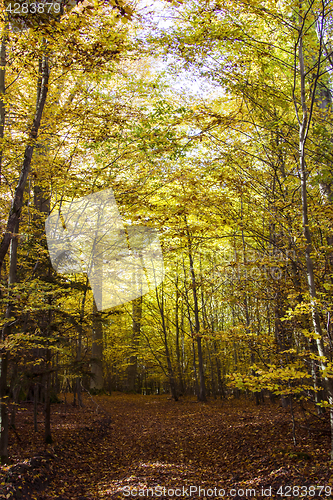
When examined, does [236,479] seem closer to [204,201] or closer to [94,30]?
[204,201]

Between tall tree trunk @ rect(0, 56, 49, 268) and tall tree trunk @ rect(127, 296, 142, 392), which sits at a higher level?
tall tree trunk @ rect(0, 56, 49, 268)

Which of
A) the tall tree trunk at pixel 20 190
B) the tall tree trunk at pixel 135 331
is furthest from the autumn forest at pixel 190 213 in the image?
the tall tree trunk at pixel 135 331

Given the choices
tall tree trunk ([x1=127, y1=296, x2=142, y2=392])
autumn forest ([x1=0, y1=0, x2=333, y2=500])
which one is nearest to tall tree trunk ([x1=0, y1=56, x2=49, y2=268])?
autumn forest ([x1=0, y1=0, x2=333, y2=500])

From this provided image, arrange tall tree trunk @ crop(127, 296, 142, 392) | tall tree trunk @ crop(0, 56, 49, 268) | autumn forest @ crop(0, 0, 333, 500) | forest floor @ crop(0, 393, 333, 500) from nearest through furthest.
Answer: forest floor @ crop(0, 393, 333, 500) → autumn forest @ crop(0, 0, 333, 500) → tall tree trunk @ crop(0, 56, 49, 268) → tall tree trunk @ crop(127, 296, 142, 392)

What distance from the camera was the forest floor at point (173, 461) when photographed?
13.7 feet

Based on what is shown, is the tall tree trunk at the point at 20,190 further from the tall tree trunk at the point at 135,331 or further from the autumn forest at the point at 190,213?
the tall tree trunk at the point at 135,331

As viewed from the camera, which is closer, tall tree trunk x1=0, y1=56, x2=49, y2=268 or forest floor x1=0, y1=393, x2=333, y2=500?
forest floor x1=0, y1=393, x2=333, y2=500

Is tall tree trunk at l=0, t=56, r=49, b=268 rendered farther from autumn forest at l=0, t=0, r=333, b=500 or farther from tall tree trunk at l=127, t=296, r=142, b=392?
tall tree trunk at l=127, t=296, r=142, b=392

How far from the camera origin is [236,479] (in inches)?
181

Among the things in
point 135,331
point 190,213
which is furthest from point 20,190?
point 135,331

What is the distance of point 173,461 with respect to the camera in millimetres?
5758

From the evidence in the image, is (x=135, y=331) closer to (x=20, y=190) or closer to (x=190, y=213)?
(x=190, y=213)

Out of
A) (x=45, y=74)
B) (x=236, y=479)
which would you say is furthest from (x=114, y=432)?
(x=45, y=74)

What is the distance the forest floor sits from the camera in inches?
165
